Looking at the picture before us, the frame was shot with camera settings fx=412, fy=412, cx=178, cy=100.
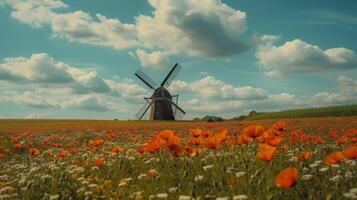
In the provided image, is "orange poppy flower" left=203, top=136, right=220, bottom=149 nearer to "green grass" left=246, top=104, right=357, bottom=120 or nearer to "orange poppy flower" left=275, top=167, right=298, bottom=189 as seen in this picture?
"orange poppy flower" left=275, top=167, right=298, bottom=189

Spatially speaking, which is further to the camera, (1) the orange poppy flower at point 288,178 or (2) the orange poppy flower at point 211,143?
(2) the orange poppy flower at point 211,143

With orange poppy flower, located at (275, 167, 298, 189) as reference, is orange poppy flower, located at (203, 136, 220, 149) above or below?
above

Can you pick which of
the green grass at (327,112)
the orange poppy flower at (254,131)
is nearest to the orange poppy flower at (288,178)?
the orange poppy flower at (254,131)

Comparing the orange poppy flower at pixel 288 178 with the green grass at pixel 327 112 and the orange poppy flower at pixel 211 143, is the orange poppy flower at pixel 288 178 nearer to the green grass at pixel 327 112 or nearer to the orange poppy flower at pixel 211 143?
the orange poppy flower at pixel 211 143

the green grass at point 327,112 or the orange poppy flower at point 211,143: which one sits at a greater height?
the green grass at point 327,112

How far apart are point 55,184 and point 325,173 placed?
4199mm

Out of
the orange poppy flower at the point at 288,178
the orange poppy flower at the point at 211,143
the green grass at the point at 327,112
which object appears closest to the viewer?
the orange poppy flower at the point at 288,178

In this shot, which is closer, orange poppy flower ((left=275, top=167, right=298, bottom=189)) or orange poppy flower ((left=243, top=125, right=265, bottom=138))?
orange poppy flower ((left=275, top=167, right=298, bottom=189))

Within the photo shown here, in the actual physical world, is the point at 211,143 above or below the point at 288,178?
above

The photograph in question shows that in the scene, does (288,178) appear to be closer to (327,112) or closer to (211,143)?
(211,143)

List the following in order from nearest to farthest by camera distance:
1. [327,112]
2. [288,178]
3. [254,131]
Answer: [288,178] → [254,131] → [327,112]

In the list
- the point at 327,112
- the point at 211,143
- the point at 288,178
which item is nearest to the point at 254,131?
the point at 211,143

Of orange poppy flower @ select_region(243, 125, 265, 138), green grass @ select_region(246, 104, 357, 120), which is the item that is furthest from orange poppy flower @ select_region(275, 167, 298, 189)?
green grass @ select_region(246, 104, 357, 120)

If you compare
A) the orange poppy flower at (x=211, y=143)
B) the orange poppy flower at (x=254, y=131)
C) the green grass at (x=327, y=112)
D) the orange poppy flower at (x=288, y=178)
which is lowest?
the orange poppy flower at (x=288, y=178)
